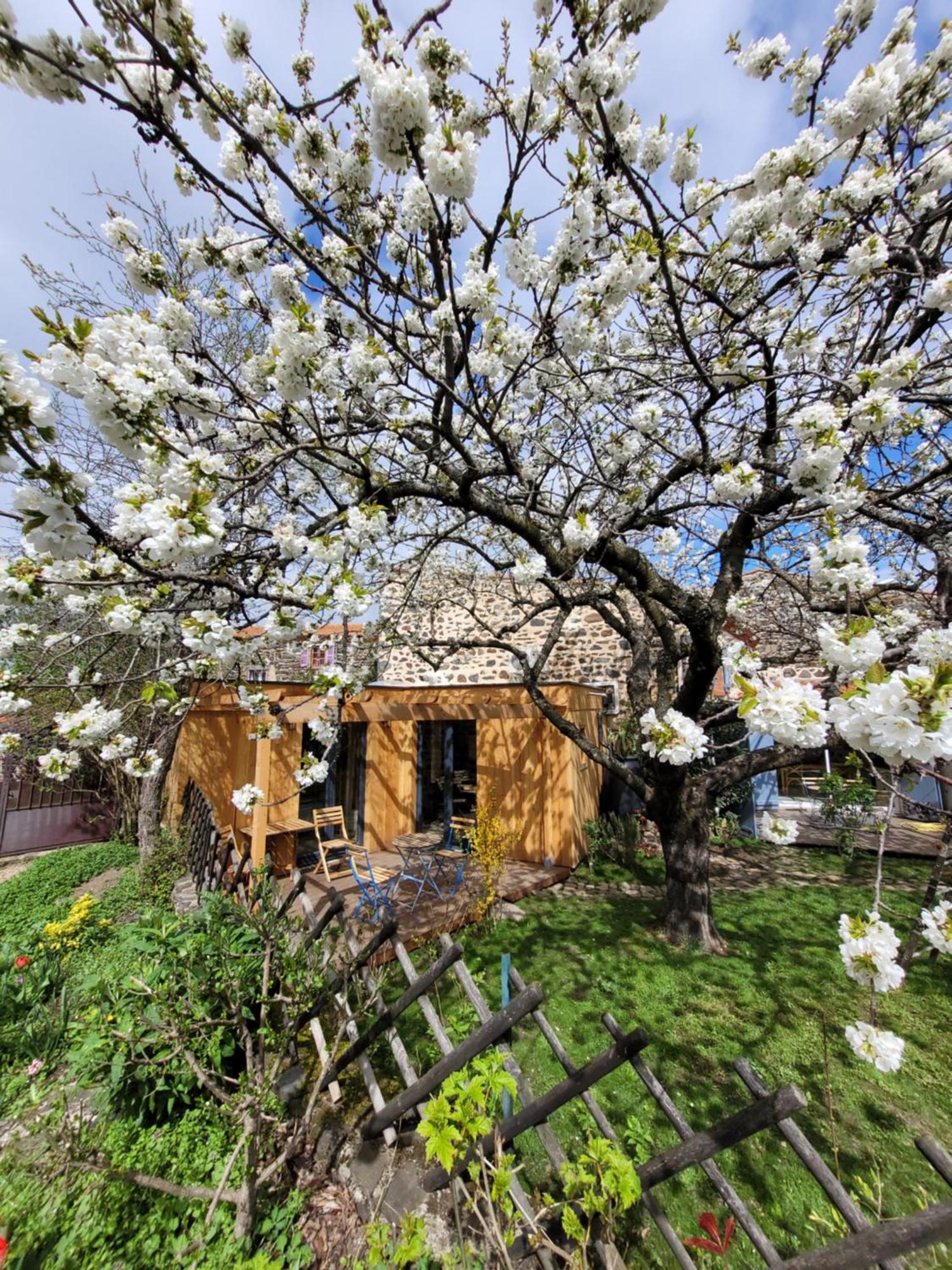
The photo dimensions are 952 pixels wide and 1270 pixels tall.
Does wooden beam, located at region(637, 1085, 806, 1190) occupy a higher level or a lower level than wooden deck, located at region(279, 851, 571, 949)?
higher

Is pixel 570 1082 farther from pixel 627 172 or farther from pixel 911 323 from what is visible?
pixel 911 323

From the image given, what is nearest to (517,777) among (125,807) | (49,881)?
(49,881)

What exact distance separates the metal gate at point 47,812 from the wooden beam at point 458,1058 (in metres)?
8.76

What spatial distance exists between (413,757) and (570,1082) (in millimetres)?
6586

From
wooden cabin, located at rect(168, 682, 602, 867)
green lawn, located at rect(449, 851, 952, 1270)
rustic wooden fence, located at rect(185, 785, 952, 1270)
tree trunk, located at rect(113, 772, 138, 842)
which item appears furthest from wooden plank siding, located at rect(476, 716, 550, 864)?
tree trunk, located at rect(113, 772, 138, 842)

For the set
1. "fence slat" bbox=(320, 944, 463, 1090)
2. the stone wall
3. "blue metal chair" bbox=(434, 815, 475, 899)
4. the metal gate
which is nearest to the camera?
"fence slat" bbox=(320, 944, 463, 1090)

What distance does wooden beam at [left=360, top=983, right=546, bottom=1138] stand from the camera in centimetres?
205

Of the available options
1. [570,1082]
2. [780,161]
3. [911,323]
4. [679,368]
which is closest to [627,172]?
[780,161]

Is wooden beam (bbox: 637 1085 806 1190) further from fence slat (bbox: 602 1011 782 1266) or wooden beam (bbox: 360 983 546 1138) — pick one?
wooden beam (bbox: 360 983 546 1138)

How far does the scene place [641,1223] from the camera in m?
2.18

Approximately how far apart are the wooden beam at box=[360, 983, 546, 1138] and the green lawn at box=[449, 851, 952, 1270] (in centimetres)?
70

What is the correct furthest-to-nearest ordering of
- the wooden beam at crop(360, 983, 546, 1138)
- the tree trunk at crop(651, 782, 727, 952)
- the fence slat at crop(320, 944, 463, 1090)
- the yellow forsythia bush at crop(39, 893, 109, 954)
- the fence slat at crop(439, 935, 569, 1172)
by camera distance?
the tree trunk at crop(651, 782, 727, 952) → the yellow forsythia bush at crop(39, 893, 109, 954) → the fence slat at crop(320, 944, 463, 1090) → the fence slat at crop(439, 935, 569, 1172) → the wooden beam at crop(360, 983, 546, 1138)

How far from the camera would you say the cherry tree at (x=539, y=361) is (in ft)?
5.89

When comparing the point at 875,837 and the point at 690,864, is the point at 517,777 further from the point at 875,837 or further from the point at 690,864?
the point at 875,837
